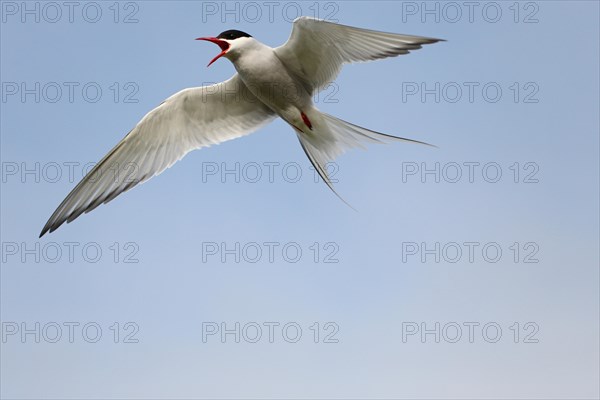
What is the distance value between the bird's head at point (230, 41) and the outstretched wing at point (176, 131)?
1.40 feet

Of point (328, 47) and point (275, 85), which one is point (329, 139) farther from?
point (328, 47)

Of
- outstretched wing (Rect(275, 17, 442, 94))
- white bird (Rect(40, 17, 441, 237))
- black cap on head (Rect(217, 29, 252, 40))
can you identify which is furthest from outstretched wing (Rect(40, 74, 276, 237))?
outstretched wing (Rect(275, 17, 442, 94))

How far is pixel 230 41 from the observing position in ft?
16.4

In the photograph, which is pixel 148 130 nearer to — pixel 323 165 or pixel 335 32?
pixel 323 165

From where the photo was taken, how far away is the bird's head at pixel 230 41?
493cm

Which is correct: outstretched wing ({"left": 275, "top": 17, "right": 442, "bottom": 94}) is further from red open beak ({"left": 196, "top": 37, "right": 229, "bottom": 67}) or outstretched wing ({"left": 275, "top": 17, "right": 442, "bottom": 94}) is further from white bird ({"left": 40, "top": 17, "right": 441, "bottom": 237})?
red open beak ({"left": 196, "top": 37, "right": 229, "bottom": 67})

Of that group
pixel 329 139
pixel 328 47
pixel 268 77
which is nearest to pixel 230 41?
pixel 268 77

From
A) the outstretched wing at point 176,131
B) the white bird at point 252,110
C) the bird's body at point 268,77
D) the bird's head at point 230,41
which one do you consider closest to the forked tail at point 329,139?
the white bird at point 252,110

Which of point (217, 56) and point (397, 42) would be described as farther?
point (217, 56)

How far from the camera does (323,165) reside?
5.32m

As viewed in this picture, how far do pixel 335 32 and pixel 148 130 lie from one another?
1889 millimetres

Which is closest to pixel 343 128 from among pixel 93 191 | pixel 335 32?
pixel 335 32

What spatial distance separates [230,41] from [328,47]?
76 cm

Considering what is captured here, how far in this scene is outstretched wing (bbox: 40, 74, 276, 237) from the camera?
5438 millimetres
